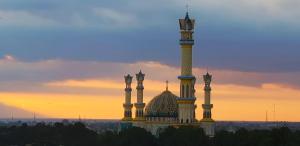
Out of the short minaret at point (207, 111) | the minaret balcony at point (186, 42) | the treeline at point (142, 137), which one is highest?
the minaret balcony at point (186, 42)

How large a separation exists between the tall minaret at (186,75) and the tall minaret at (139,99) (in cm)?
1278

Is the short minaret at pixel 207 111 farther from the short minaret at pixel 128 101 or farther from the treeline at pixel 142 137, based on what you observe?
the short minaret at pixel 128 101

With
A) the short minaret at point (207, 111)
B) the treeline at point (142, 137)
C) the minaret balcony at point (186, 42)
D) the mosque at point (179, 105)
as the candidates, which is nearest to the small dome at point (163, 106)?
the mosque at point (179, 105)

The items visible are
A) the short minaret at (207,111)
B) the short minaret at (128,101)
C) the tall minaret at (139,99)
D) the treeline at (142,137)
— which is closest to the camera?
the treeline at (142,137)

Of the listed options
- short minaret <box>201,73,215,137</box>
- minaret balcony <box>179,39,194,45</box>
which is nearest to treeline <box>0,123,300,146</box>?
short minaret <box>201,73,215,137</box>

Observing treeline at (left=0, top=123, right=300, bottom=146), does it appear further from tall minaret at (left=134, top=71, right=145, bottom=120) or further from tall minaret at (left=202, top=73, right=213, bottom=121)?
tall minaret at (left=202, top=73, right=213, bottom=121)

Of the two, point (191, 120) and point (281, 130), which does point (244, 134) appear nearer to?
point (281, 130)

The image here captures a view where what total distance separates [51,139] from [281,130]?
46.4 m

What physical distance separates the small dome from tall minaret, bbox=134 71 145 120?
1283mm

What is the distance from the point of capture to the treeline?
101812 mm

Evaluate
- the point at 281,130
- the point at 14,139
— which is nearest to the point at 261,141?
the point at 281,130

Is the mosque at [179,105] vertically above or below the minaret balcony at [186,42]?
below

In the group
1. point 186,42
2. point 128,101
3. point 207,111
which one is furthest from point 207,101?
point 128,101

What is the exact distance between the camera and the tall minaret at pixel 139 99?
132m
